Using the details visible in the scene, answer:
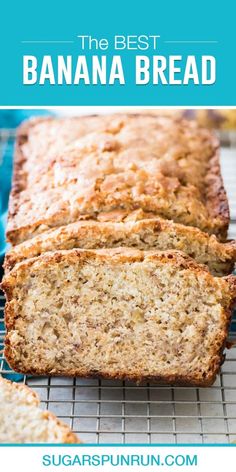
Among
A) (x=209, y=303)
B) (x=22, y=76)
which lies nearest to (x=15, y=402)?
(x=209, y=303)

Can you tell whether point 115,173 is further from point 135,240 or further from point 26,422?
point 26,422

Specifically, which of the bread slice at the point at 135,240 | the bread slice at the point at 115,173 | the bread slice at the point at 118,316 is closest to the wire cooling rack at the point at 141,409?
the bread slice at the point at 118,316

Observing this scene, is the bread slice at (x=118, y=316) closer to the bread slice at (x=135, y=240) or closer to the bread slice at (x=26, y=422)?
the bread slice at (x=135, y=240)

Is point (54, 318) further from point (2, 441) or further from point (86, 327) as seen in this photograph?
point (2, 441)

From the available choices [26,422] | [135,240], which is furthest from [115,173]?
[26,422]

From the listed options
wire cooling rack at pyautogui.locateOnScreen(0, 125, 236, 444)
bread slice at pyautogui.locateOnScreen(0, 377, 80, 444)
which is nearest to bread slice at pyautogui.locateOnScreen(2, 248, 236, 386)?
wire cooling rack at pyautogui.locateOnScreen(0, 125, 236, 444)

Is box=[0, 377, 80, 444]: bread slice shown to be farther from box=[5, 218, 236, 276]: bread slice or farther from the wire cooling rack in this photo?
box=[5, 218, 236, 276]: bread slice
